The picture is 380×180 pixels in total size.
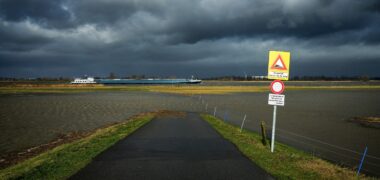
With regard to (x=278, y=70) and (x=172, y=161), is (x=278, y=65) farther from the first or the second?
(x=172, y=161)

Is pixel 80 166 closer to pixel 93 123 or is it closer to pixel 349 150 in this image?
pixel 349 150

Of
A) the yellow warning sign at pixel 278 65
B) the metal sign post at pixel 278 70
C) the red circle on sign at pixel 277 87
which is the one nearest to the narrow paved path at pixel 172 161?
the metal sign post at pixel 278 70

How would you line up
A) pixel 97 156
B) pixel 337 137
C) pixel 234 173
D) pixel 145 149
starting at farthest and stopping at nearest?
pixel 337 137, pixel 145 149, pixel 97 156, pixel 234 173

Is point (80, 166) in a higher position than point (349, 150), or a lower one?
higher

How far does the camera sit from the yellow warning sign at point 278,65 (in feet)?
43.2

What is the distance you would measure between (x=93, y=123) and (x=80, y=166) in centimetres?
1898

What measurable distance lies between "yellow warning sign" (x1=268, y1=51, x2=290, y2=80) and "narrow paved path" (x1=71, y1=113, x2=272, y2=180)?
11.6 ft

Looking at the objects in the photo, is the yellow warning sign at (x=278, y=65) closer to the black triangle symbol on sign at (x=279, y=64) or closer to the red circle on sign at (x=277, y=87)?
the black triangle symbol on sign at (x=279, y=64)

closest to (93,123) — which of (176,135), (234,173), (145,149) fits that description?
(176,135)

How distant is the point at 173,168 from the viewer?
998cm

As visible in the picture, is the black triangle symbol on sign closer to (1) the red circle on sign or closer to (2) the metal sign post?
(2) the metal sign post

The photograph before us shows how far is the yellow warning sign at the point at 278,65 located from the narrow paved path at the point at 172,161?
3527 mm

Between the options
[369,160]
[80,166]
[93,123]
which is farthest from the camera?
[93,123]

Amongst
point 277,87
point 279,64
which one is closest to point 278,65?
point 279,64
